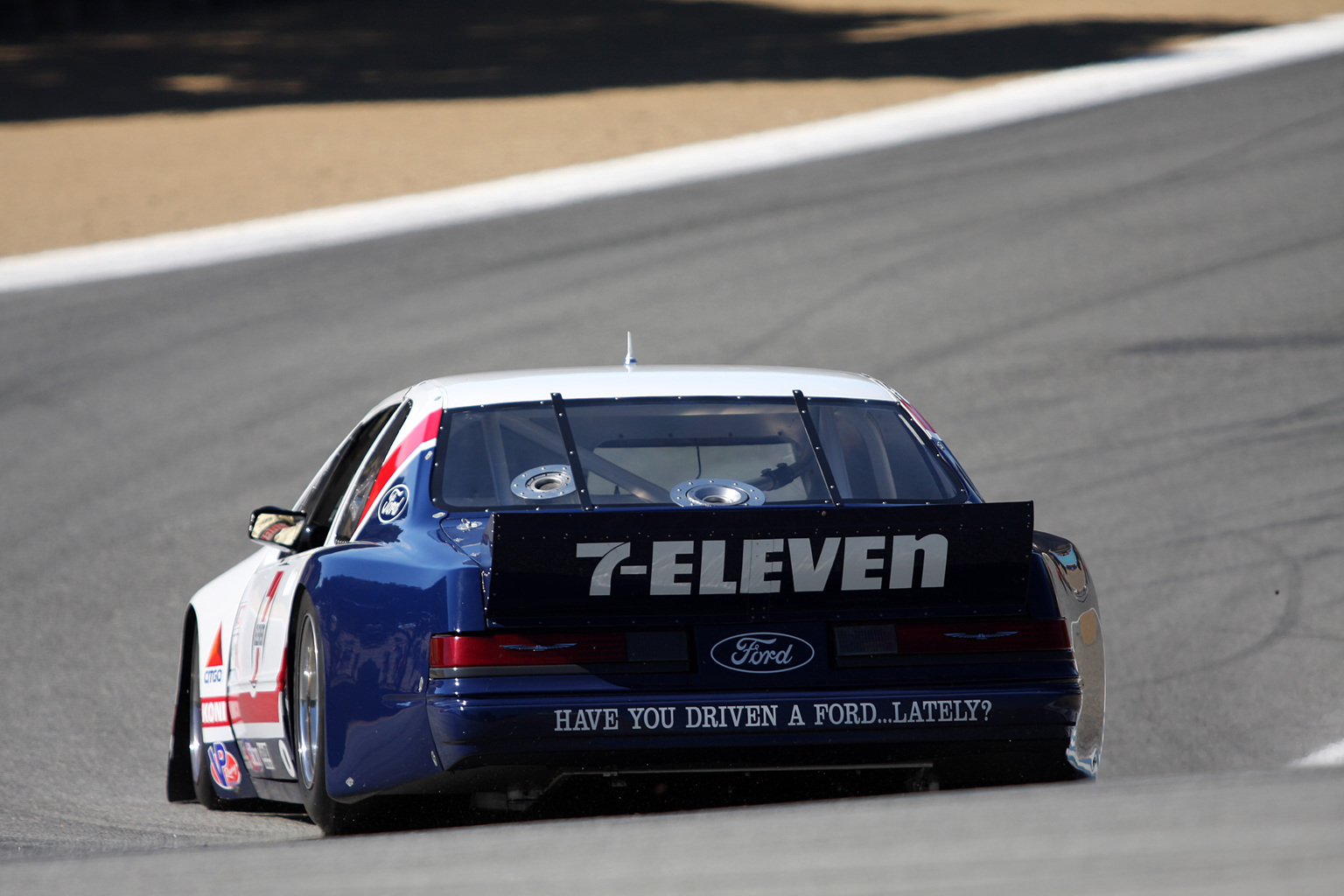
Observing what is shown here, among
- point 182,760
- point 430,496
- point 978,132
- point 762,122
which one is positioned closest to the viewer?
point 430,496

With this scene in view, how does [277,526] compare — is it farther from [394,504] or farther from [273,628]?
[394,504]

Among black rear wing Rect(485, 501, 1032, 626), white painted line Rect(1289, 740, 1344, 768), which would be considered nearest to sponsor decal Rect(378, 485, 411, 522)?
black rear wing Rect(485, 501, 1032, 626)

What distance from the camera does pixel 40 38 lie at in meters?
33.5

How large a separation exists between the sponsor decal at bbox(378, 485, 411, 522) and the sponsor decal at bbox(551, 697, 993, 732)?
90cm

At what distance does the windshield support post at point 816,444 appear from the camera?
492 centimetres

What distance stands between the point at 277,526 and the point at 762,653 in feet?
6.86

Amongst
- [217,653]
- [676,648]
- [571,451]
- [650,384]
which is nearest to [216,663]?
[217,653]

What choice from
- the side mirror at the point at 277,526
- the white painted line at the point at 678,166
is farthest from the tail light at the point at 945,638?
the white painted line at the point at 678,166

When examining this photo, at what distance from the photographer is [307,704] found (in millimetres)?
4770

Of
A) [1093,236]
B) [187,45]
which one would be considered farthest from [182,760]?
[187,45]

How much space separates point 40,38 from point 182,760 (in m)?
30.7

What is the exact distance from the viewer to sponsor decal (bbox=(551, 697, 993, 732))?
13.8 ft

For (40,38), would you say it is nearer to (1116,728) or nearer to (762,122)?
(762,122)

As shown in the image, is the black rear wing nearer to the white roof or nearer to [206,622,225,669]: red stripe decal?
the white roof
